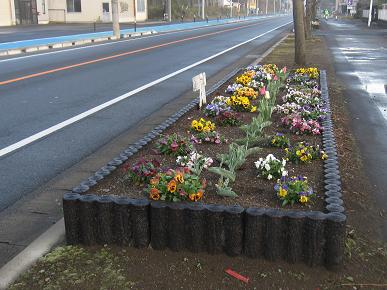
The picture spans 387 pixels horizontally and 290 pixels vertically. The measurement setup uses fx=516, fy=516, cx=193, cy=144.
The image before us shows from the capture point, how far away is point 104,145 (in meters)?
7.24

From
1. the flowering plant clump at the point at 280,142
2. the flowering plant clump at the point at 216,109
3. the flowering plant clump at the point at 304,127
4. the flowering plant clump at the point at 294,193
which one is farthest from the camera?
the flowering plant clump at the point at 216,109

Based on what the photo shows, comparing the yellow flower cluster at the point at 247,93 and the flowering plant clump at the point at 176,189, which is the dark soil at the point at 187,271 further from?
the yellow flower cluster at the point at 247,93

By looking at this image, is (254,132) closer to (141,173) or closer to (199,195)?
(141,173)

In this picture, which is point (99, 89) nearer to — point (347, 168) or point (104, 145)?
point (104, 145)

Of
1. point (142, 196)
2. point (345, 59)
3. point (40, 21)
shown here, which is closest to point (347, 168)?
point (142, 196)

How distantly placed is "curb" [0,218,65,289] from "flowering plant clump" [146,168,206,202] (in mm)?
840

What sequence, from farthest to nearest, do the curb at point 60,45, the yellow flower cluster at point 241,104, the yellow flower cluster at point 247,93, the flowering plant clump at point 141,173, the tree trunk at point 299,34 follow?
1. the curb at point 60,45
2. the tree trunk at point 299,34
3. the yellow flower cluster at point 247,93
4. the yellow flower cluster at point 241,104
5. the flowering plant clump at point 141,173

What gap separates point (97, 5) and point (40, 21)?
7954mm

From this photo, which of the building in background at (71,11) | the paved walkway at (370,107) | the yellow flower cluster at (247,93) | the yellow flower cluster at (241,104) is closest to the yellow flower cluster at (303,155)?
the paved walkway at (370,107)

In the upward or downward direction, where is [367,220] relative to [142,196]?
downward

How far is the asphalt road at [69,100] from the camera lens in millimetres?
6340

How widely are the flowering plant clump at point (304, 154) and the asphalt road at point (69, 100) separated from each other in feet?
8.84

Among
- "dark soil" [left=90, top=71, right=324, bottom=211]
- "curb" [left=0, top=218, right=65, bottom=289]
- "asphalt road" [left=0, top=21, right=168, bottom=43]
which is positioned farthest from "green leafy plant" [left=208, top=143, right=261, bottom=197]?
"asphalt road" [left=0, top=21, right=168, bottom=43]

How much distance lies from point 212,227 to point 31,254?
53.1 inches
